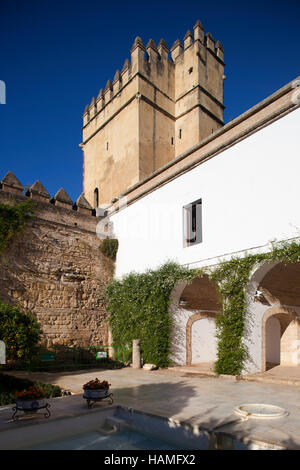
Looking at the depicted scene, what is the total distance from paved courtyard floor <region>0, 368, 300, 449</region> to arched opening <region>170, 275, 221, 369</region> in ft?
5.41

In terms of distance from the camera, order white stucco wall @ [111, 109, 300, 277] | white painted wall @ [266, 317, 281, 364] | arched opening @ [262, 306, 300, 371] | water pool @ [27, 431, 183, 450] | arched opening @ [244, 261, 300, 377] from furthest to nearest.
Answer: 1. white painted wall @ [266, 317, 281, 364]
2. arched opening @ [262, 306, 300, 371]
3. arched opening @ [244, 261, 300, 377]
4. white stucco wall @ [111, 109, 300, 277]
5. water pool @ [27, 431, 183, 450]

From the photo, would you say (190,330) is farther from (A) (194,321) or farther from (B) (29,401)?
(B) (29,401)

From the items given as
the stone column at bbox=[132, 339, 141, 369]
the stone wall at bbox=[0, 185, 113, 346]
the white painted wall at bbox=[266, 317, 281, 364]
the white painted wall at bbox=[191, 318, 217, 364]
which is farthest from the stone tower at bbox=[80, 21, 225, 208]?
the white painted wall at bbox=[266, 317, 281, 364]

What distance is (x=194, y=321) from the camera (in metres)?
12.1

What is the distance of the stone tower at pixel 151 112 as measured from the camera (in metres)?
17.7

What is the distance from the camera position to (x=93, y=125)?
20875mm

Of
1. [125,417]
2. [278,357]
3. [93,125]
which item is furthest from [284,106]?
[93,125]

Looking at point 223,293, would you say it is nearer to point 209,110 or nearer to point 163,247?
point 163,247

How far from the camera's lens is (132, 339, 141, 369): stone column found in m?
11.2

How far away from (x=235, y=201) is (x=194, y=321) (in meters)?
4.94

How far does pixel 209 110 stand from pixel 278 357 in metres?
13.3

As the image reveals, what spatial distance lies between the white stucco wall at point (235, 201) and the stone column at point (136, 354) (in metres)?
2.63

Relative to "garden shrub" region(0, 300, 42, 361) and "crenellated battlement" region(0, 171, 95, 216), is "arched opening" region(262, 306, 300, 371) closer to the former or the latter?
"garden shrub" region(0, 300, 42, 361)

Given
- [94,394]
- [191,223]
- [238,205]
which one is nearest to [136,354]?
[191,223]
